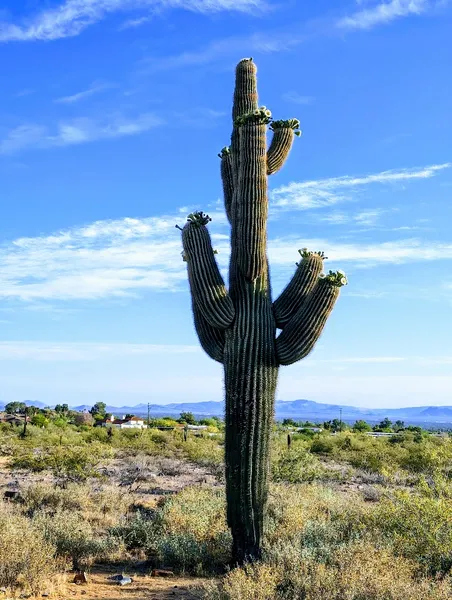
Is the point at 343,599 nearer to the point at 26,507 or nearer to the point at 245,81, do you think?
the point at 245,81

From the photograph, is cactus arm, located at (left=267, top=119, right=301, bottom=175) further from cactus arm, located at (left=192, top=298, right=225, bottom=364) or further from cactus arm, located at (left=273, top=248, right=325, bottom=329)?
cactus arm, located at (left=192, top=298, right=225, bottom=364)

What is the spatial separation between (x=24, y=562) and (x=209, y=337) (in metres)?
3.64

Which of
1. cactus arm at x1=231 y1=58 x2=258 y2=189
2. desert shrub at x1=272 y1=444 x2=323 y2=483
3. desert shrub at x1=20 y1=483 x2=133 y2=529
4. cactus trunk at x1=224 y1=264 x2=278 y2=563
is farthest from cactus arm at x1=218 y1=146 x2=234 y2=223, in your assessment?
desert shrub at x1=272 y1=444 x2=323 y2=483

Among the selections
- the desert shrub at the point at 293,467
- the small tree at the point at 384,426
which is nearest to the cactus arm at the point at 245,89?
the desert shrub at the point at 293,467

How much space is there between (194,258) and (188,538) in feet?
12.9

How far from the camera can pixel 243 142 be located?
930cm

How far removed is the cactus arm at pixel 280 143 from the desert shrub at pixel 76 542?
5958mm

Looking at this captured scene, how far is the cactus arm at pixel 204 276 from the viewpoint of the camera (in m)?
8.89

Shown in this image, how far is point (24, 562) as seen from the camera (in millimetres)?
7754

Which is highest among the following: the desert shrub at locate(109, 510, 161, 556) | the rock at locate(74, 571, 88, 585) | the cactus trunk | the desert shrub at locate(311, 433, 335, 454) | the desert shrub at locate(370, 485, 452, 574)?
the cactus trunk

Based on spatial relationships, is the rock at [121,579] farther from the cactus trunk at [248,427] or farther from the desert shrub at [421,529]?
the desert shrub at [421,529]

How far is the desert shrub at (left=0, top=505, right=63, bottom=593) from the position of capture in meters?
7.64

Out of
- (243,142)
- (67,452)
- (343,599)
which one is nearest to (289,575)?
(343,599)

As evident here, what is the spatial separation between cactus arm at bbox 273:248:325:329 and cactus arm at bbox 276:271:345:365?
0.94 ft
